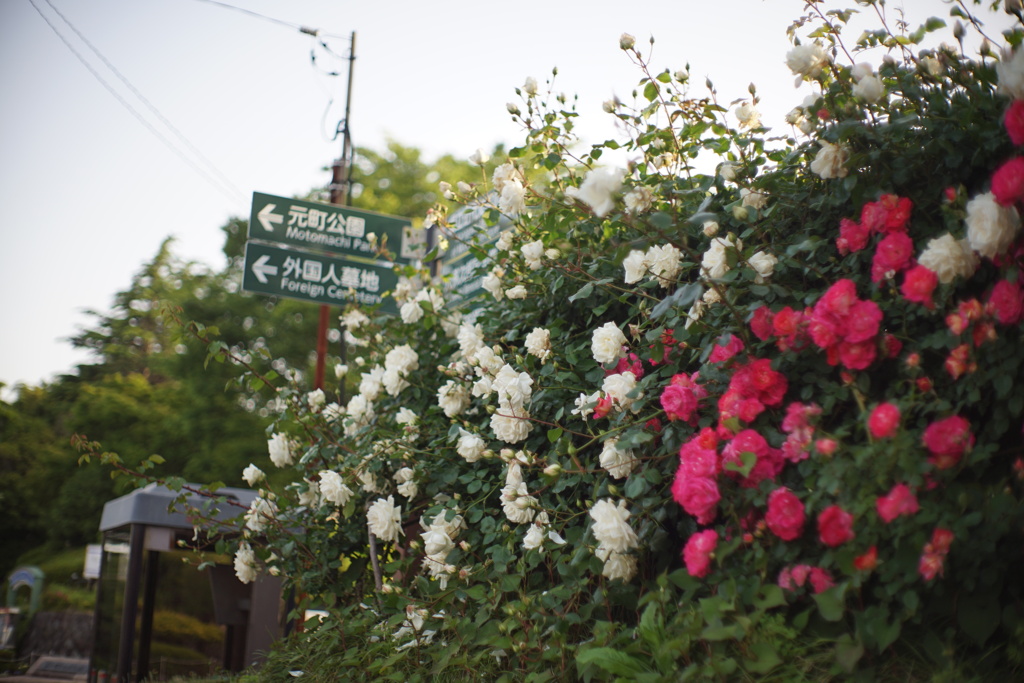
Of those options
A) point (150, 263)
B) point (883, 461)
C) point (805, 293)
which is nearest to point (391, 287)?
point (805, 293)

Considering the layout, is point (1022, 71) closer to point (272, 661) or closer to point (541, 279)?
point (541, 279)

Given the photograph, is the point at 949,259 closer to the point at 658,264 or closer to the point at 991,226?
the point at 991,226

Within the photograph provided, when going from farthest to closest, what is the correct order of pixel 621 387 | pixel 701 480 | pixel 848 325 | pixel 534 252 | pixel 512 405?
1. pixel 534 252
2. pixel 512 405
3. pixel 621 387
4. pixel 701 480
5. pixel 848 325

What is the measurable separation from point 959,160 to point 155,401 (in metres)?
23.0

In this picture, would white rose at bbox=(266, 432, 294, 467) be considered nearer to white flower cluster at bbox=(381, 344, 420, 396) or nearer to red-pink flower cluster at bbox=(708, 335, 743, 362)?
white flower cluster at bbox=(381, 344, 420, 396)

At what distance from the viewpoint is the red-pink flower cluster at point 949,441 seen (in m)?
1.52

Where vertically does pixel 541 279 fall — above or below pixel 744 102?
below

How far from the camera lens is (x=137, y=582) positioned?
493 cm

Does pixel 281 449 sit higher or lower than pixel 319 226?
lower

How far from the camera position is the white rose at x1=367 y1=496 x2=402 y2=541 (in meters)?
2.76

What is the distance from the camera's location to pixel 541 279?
9.43 ft

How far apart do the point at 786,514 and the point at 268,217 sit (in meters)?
4.50

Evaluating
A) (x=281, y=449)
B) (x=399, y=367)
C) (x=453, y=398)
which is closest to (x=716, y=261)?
(x=453, y=398)

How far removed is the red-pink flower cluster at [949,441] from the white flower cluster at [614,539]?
749mm
